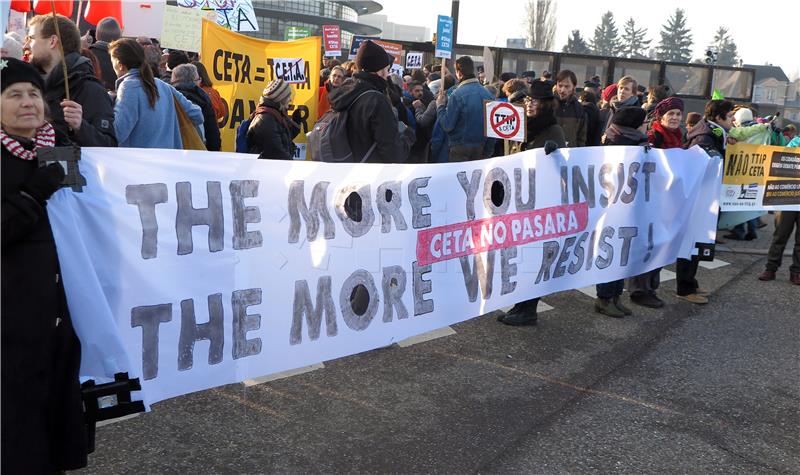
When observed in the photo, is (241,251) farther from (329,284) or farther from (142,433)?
(142,433)

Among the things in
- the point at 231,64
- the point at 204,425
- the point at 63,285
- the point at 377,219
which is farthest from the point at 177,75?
the point at 63,285

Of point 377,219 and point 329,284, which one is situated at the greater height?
point 377,219

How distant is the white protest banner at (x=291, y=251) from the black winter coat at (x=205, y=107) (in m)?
2.57

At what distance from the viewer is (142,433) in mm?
3844

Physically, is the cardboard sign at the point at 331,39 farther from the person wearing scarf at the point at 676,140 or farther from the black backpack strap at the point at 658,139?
the black backpack strap at the point at 658,139

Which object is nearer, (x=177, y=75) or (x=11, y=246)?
(x=11, y=246)

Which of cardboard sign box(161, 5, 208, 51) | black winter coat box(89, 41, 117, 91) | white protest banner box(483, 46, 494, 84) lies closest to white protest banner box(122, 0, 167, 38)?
cardboard sign box(161, 5, 208, 51)

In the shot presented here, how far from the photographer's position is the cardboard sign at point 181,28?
8602mm

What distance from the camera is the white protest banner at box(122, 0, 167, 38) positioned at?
9.92 m

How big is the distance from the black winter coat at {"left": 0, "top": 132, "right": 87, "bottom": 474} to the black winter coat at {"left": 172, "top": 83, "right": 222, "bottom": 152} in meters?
3.57

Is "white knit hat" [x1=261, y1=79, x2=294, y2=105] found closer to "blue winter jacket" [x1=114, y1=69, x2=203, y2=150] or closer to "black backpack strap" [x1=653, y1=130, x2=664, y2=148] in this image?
"blue winter jacket" [x1=114, y1=69, x2=203, y2=150]

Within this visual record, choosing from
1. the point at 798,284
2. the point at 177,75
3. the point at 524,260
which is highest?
the point at 177,75

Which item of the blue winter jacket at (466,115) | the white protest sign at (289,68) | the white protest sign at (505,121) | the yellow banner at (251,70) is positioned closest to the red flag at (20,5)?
the yellow banner at (251,70)

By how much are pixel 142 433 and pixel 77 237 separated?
1369mm
